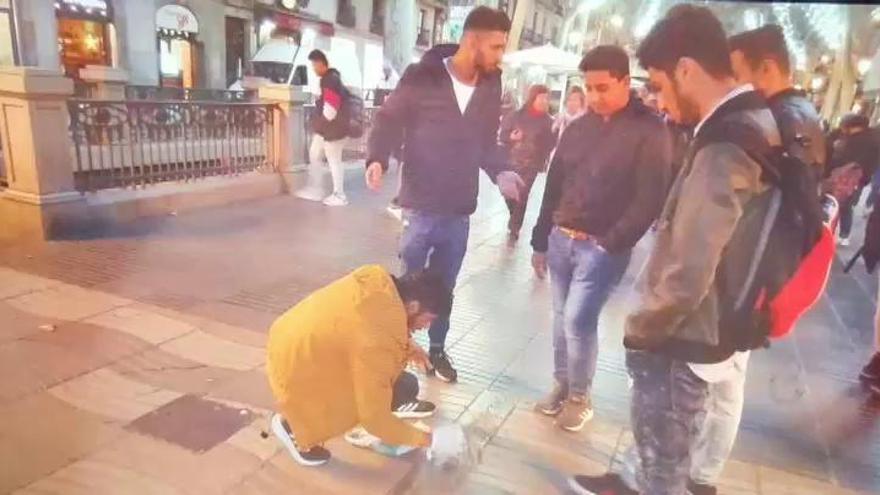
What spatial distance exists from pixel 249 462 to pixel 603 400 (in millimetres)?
1417

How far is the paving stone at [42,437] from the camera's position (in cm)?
182

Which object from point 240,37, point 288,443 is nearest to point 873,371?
point 288,443

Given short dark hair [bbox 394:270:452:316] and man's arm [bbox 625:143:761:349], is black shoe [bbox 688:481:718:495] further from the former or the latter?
short dark hair [bbox 394:270:452:316]

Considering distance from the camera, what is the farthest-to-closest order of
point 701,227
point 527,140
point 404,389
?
point 527,140, point 404,389, point 701,227

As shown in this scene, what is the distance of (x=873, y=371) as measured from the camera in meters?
2.84

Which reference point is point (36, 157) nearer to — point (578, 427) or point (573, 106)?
point (573, 106)

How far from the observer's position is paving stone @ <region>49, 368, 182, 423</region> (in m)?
2.15

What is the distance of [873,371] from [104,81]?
6788 mm

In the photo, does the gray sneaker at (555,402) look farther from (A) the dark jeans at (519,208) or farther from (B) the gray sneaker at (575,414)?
(A) the dark jeans at (519,208)

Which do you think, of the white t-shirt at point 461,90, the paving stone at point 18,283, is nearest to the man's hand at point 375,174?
the white t-shirt at point 461,90

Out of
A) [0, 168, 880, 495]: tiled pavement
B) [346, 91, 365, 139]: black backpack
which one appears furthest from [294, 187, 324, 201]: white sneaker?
[0, 168, 880, 495]: tiled pavement

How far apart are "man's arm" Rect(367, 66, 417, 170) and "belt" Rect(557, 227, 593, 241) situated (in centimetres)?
72

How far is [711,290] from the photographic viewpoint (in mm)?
1326

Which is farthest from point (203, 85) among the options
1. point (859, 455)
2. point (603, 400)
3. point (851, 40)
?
point (859, 455)
